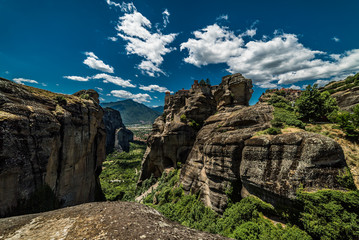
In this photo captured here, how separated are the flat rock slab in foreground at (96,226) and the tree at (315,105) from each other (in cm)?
2063

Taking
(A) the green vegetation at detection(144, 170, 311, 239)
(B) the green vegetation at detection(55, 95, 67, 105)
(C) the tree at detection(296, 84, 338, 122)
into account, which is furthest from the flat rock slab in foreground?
(C) the tree at detection(296, 84, 338, 122)

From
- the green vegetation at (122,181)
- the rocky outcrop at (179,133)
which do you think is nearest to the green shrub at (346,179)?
the rocky outcrop at (179,133)

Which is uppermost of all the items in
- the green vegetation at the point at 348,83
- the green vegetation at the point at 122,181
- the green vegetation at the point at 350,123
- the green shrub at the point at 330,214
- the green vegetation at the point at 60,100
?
the green vegetation at the point at 348,83

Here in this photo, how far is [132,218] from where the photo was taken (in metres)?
7.92

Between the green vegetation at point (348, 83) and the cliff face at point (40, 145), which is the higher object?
the green vegetation at point (348, 83)

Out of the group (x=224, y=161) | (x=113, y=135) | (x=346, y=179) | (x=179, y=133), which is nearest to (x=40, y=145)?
(x=224, y=161)

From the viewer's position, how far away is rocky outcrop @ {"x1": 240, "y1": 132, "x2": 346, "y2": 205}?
10586mm

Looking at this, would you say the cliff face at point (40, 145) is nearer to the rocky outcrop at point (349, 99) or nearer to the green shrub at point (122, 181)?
the green shrub at point (122, 181)

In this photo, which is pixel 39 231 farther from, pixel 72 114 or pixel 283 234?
pixel 72 114

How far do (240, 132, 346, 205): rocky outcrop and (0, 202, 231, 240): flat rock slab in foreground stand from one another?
8.62 metres

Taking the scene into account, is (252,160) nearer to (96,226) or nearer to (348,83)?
(96,226)

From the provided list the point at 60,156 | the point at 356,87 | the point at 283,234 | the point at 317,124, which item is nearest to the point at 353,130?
the point at 317,124

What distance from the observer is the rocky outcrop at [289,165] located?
34.7 feet

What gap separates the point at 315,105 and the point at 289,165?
11667 millimetres
